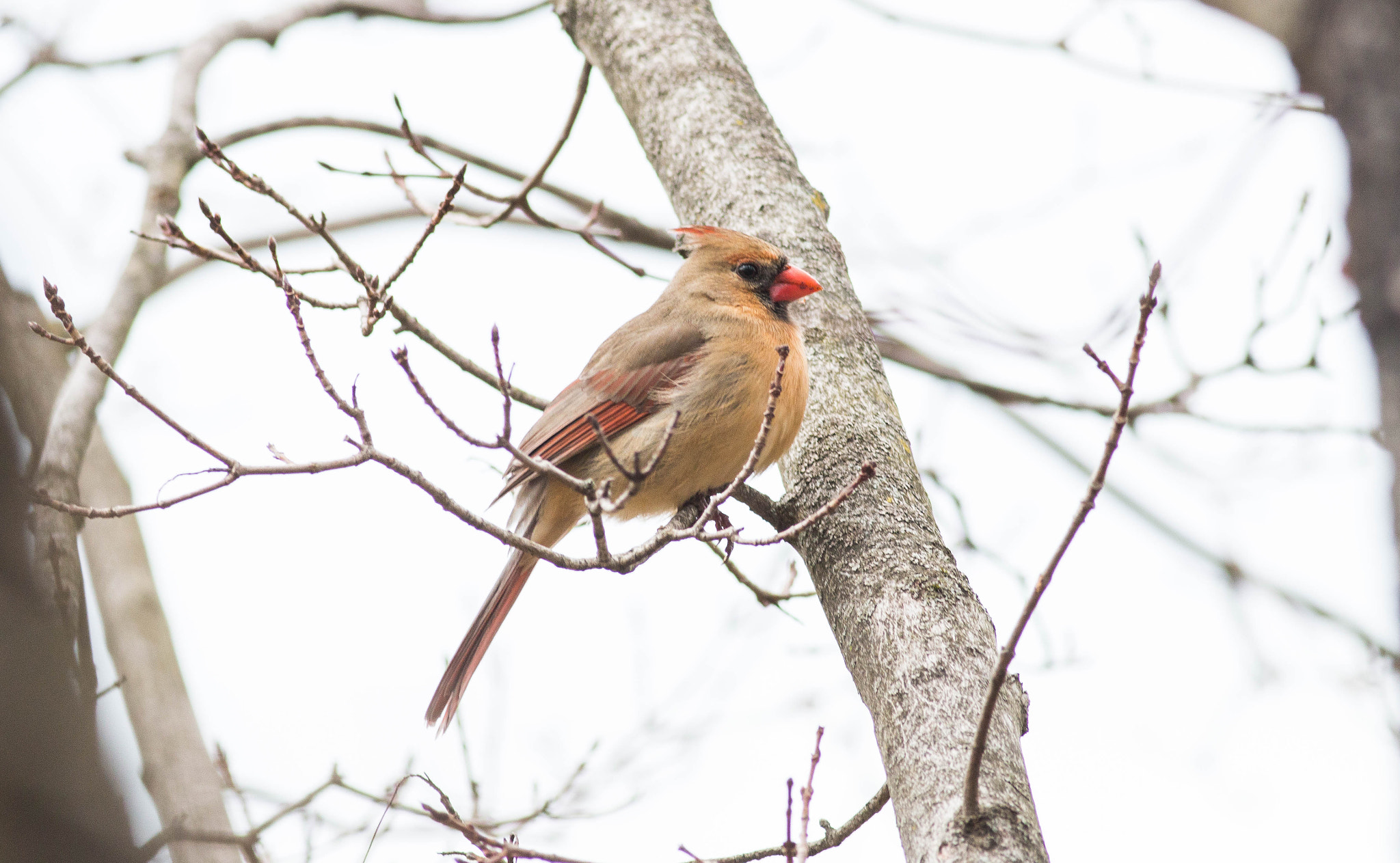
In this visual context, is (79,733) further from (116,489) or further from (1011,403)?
(1011,403)

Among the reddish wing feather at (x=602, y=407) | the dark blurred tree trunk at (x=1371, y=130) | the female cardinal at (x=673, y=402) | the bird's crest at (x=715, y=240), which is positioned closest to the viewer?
the dark blurred tree trunk at (x=1371, y=130)

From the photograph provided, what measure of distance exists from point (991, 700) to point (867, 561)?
85cm

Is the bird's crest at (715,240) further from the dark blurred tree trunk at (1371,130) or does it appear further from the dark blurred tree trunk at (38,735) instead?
the dark blurred tree trunk at (38,735)

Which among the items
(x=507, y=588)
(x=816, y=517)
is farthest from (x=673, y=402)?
(x=816, y=517)

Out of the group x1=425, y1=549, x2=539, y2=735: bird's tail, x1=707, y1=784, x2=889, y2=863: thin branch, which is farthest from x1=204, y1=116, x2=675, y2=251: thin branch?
x1=707, y1=784, x2=889, y2=863: thin branch

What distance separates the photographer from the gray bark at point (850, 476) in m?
2.18

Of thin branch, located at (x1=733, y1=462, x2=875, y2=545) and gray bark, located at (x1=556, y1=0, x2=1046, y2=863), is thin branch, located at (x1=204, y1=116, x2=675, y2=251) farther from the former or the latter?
thin branch, located at (x1=733, y1=462, x2=875, y2=545)

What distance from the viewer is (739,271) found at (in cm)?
401

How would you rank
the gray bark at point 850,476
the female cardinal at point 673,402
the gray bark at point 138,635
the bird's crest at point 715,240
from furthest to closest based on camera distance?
the bird's crest at point 715,240, the female cardinal at point 673,402, the gray bark at point 138,635, the gray bark at point 850,476

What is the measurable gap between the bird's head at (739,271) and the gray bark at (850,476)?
64mm

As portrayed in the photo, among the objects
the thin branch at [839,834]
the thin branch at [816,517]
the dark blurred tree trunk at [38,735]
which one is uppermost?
the thin branch at [816,517]

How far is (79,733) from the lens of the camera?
49.0 inches

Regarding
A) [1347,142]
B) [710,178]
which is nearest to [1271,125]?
[710,178]

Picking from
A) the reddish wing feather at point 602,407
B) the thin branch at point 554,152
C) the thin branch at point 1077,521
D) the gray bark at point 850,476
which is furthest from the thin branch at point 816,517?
the thin branch at point 554,152
